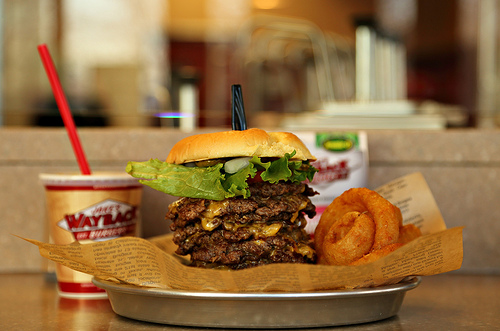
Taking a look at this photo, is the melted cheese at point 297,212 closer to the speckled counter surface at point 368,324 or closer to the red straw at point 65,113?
the speckled counter surface at point 368,324

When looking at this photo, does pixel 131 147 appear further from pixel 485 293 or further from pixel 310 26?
pixel 310 26

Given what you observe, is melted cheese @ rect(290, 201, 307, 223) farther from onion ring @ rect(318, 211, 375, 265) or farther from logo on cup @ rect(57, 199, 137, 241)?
logo on cup @ rect(57, 199, 137, 241)

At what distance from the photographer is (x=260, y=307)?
77cm

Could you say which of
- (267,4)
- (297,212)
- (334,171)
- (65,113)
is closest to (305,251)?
(297,212)

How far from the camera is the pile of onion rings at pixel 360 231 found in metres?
0.91

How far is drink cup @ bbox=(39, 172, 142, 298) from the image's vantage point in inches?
41.4

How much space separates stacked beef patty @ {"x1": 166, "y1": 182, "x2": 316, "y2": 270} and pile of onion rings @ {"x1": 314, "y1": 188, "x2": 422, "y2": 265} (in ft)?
0.14

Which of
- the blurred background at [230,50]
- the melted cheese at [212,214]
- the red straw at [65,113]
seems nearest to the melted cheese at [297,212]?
the melted cheese at [212,214]

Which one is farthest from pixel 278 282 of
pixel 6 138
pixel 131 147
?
pixel 6 138

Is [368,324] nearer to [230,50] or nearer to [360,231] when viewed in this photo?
[360,231]

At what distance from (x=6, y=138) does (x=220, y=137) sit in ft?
2.39

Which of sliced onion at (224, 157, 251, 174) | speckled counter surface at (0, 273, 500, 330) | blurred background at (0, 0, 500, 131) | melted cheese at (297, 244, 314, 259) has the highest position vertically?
blurred background at (0, 0, 500, 131)

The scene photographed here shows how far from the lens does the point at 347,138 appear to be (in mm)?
1271

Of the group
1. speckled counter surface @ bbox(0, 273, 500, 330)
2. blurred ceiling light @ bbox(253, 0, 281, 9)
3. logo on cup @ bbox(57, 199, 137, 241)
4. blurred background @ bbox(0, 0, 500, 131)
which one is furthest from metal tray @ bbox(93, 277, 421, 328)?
blurred ceiling light @ bbox(253, 0, 281, 9)
